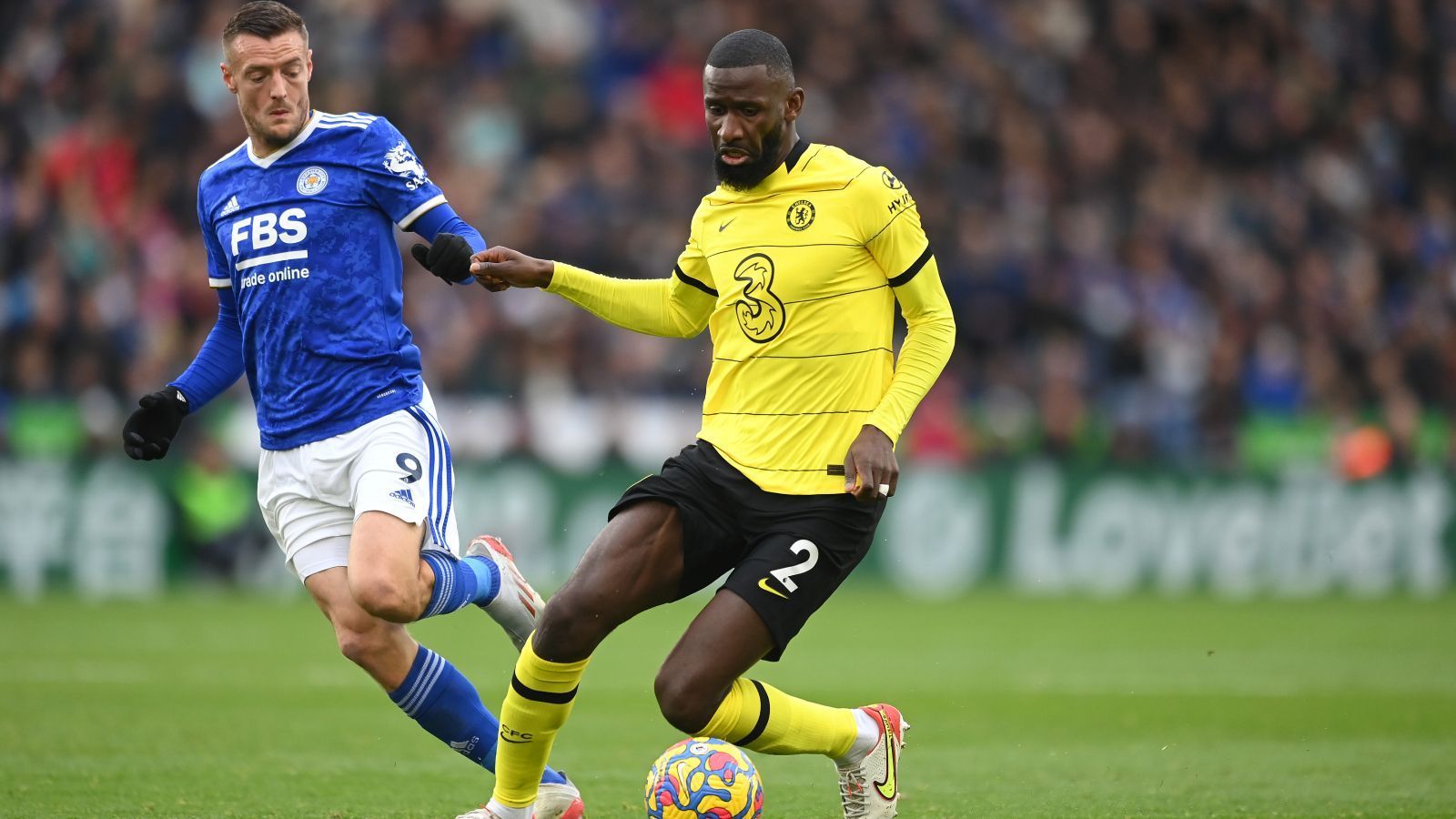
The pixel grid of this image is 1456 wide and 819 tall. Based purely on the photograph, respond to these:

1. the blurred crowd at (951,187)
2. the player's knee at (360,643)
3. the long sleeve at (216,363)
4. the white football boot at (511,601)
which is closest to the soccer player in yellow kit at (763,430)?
the player's knee at (360,643)

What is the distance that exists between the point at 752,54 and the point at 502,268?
1.08 m

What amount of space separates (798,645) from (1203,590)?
500cm

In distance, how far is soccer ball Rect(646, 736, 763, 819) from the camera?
5934mm

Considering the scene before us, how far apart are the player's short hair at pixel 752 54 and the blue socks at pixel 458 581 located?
74.9 inches

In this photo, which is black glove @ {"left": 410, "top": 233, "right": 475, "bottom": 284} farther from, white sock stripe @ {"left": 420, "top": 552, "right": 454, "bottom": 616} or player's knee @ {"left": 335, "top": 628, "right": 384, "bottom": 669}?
player's knee @ {"left": 335, "top": 628, "right": 384, "bottom": 669}

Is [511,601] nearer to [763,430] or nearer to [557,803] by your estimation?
[557,803]

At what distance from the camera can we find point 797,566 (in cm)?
573

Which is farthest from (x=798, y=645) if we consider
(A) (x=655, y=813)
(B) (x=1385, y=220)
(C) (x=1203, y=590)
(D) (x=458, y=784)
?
(B) (x=1385, y=220)

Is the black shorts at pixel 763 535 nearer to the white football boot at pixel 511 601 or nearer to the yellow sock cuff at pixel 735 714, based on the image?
the yellow sock cuff at pixel 735 714

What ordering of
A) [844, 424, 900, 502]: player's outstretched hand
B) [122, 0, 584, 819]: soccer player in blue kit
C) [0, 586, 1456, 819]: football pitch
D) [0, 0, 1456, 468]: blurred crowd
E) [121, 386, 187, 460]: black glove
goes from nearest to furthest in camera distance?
[844, 424, 900, 502]: player's outstretched hand
[122, 0, 584, 819]: soccer player in blue kit
[121, 386, 187, 460]: black glove
[0, 586, 1456, 819]: football pitch
[0, 0, 1456, 468]: blurred crowd

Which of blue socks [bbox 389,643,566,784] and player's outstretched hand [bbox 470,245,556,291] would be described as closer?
player's outstretched hand [bbox 470,245,556,291]

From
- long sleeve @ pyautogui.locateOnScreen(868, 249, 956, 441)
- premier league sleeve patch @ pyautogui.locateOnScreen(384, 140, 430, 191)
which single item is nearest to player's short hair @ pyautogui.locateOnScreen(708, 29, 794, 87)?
long sleeve @ pyautogui.locateOnScreen(868, 249, 956, 441)

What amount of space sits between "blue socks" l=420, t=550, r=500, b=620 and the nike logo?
4.79ft

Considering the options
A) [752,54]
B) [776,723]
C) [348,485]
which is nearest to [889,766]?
[776,723]
